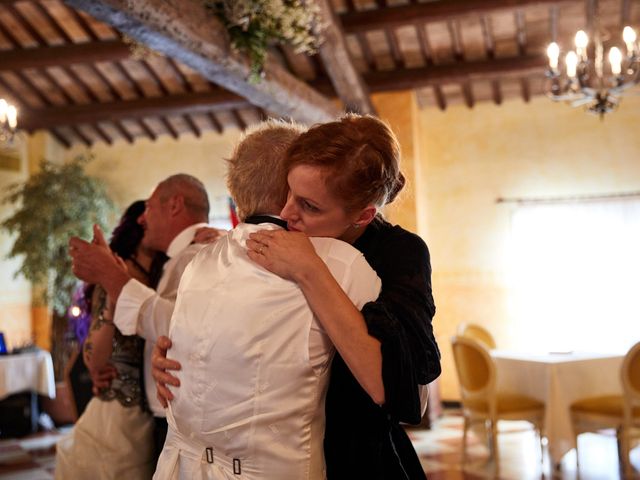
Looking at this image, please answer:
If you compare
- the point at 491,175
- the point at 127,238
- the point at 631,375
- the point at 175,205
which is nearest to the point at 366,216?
the point at 175,205

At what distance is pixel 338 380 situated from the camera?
60.7 inches

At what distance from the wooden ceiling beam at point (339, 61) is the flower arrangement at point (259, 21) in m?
1.23

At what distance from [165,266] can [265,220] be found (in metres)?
1.06

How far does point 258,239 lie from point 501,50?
8.40 meters

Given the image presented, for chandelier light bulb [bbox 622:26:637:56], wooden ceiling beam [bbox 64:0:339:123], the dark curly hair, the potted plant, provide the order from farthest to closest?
the potted plant
chandelier light bulb [bbox 622:26:637:56]
wooden ceiling beam [bbox 64:0:339:123]
the dark curly hair

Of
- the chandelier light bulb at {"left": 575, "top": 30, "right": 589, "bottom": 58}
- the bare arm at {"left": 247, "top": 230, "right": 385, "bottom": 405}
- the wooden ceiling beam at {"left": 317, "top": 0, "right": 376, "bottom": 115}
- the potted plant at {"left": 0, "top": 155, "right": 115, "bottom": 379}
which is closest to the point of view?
the bare arm at {"left": 247, "top": 230, "right": 385, "bottom": 405}

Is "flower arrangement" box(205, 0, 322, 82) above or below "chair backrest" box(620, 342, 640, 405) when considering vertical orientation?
above

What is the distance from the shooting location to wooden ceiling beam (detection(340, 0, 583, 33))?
7.79 m

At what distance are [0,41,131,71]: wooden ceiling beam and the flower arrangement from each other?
4.22 metres

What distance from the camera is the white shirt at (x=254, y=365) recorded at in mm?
1361

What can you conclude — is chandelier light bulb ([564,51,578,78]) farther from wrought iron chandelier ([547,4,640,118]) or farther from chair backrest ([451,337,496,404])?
chair backrest ([451,337,496,404])

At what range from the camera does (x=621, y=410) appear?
562cm

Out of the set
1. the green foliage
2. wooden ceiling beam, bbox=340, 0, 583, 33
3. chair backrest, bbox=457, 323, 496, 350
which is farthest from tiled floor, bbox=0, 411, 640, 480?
wooden ceiling beam, bbox=340, 0, 583, 33

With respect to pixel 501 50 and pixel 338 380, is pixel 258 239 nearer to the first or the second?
pixel 338 380
